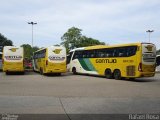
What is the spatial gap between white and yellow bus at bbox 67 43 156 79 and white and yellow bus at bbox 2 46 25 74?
595 cm

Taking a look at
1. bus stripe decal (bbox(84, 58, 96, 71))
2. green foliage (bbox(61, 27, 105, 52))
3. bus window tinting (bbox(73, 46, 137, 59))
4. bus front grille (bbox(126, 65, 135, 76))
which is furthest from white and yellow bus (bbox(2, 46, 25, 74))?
green foliage (bbox(61, 27, 105, 52))

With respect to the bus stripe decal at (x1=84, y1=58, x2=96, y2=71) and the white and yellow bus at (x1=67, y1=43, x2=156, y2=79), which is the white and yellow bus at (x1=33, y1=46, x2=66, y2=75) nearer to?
the bus stripe decal at (x1=84, y1=58, x2=96, y2=71)

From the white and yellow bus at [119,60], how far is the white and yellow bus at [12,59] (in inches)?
234

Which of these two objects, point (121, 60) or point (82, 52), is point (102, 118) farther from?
point (82, 52)

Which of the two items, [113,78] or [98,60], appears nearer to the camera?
[113,78]

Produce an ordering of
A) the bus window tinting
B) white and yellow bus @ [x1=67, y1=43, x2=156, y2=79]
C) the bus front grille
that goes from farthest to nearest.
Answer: the bus window tinting
the bus front grille
white and yellow bus @ [x1=67, y1=43, x2=156, y2=79]

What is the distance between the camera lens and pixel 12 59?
105ft

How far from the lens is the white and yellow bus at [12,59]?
31.7 m

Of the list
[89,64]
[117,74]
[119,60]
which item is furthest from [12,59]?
[119,60]

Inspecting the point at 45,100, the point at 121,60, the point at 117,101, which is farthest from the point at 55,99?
the point at 121,60

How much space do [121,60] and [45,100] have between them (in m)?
13.6

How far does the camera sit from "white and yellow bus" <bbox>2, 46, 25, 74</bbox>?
104ft

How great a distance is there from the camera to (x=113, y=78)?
91.4ft

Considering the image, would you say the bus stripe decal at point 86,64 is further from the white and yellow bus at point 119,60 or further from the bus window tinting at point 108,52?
the bus window tinting at point 108,52
